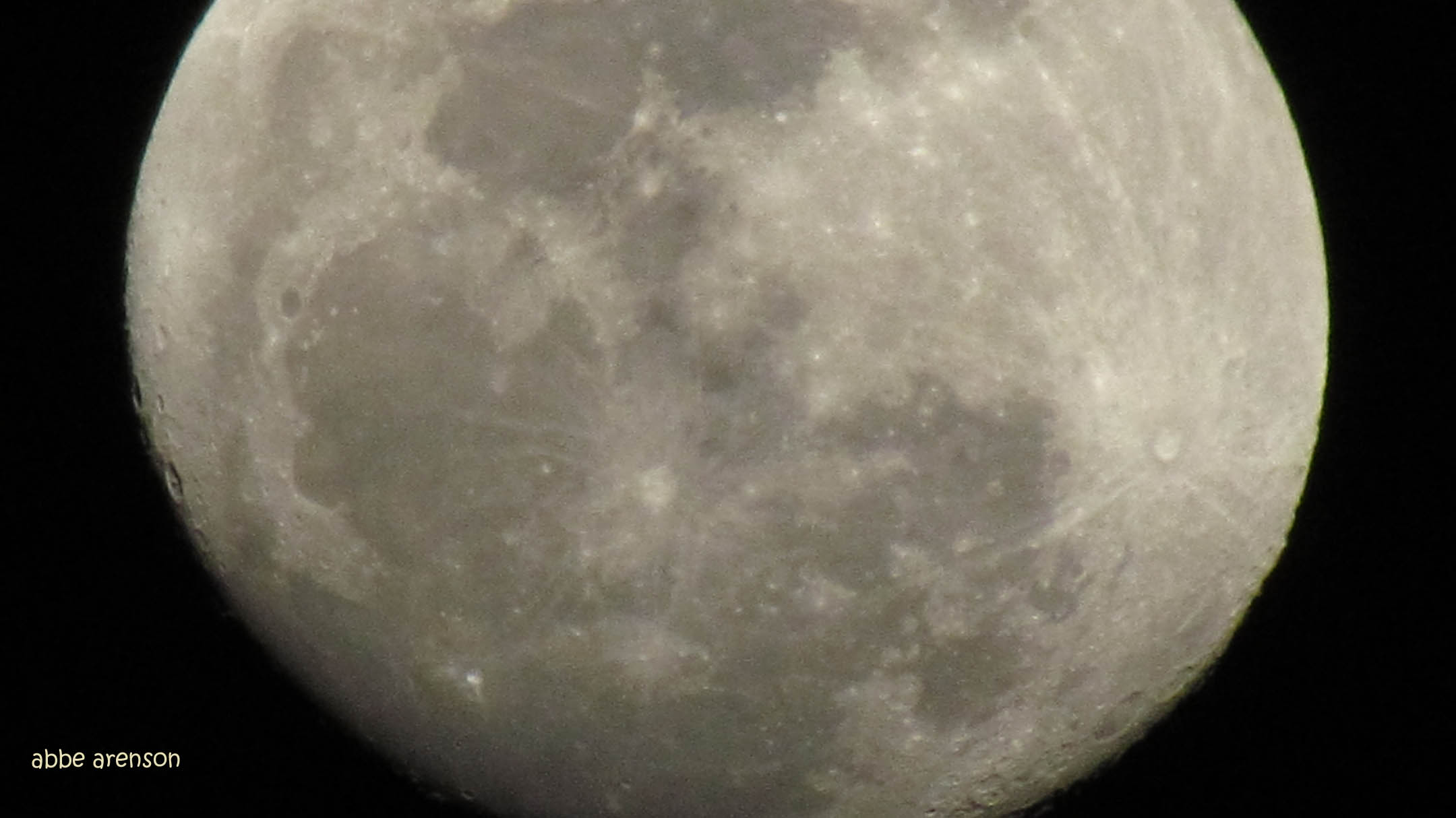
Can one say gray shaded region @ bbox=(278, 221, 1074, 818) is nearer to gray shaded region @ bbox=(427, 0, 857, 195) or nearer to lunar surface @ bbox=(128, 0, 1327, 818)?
lunar surface @ bbox=(128, 0, 1327, 818)

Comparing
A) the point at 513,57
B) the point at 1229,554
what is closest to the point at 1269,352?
the point at 1229,554

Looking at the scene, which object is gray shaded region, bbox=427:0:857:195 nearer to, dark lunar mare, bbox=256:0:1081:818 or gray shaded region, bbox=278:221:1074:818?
dark lunar mare, bbox=256:0:1081:818

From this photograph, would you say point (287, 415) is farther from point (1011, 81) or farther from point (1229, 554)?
point (1229, 554)

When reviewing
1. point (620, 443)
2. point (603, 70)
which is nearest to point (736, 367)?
point (620, 443)

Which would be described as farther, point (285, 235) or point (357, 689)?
point (357, 689)

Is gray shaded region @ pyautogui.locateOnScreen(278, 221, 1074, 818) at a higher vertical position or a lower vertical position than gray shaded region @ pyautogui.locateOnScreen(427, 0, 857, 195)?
lower

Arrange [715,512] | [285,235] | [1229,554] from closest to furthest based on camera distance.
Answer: [715,512]
[285,235]
[1229,554]

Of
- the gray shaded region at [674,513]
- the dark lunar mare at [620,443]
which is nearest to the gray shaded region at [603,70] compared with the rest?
the dark lunar mare at [620,443]

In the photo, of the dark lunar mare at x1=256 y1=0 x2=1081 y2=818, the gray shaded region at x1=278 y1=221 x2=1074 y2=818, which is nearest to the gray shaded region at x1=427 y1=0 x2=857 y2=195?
the dark lunar mare at x1=256 y1=0 x2=1081 y2=818
